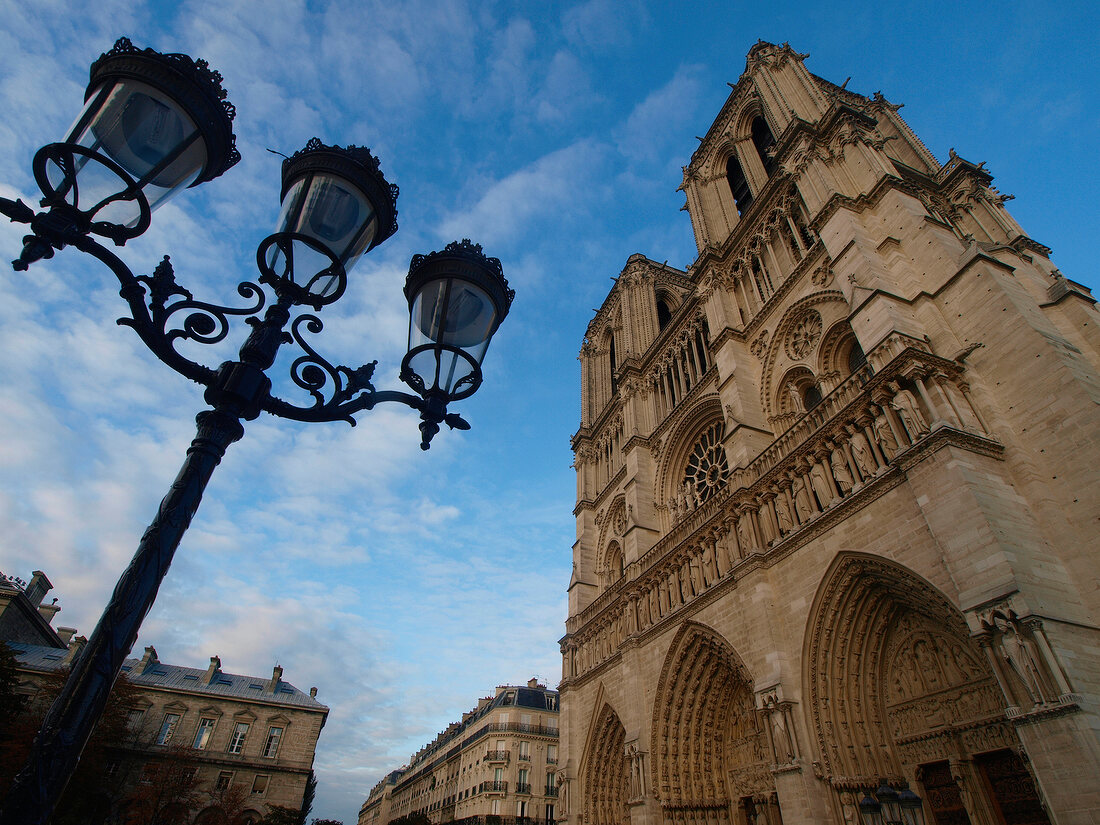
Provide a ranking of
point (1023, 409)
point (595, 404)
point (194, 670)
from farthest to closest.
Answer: point (194, 670), point (595, 404), point (1023, 409)

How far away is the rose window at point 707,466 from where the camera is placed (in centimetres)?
1498

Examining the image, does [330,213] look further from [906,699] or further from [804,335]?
[804,335]

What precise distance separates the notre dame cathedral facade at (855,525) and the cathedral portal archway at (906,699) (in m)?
0.03

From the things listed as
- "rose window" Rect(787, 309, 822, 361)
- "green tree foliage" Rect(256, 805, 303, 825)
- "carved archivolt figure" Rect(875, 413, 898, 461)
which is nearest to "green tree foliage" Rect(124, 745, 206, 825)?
"green tree foliage" Rect(256, 805, 303, 825)

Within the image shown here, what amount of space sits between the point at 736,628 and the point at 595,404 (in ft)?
46.6

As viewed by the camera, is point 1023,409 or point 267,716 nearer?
point 1023,409

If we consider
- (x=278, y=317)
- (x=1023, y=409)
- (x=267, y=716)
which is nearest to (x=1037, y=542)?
(x=1023, y=409)

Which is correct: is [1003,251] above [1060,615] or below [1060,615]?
above

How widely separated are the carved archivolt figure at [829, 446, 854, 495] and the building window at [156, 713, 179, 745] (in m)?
28.1

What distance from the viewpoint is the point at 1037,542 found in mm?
7180

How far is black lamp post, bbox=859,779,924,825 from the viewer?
5676 mm

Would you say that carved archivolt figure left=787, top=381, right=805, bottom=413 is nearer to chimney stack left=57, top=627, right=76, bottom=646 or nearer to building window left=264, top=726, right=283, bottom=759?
building window left=264, top=726, right=283, bottom=759

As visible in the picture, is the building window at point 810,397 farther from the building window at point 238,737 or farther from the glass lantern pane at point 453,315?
the building window at point 238,737

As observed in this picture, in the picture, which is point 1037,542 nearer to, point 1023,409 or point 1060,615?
point 1060,615
